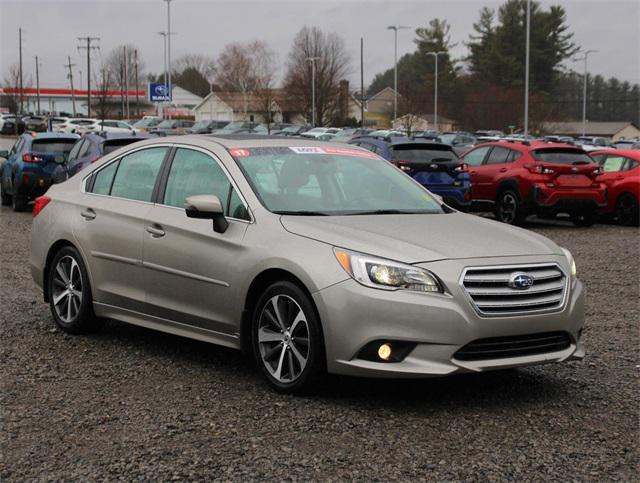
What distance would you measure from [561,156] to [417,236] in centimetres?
1274

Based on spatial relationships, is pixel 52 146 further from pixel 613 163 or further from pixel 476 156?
pixel 613 163

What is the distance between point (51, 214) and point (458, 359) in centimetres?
394

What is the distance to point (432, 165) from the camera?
16719 millimetres

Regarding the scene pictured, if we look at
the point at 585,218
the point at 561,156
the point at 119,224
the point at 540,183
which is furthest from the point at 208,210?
the point at 585,218

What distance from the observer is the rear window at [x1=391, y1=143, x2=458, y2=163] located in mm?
16938

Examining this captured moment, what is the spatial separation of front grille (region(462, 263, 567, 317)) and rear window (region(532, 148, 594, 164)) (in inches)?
492

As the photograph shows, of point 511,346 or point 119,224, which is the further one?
point 119,224

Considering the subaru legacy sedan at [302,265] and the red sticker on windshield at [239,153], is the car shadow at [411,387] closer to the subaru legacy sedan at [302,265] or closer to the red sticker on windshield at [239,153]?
the subaru legacy sedan at [302,265]

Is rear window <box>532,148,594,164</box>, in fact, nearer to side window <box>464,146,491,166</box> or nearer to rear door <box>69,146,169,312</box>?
side window <box>464,146,491,166</box>

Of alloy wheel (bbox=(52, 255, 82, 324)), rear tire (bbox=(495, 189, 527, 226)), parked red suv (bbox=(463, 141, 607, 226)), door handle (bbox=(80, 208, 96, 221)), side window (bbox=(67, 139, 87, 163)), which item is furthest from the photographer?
side window (bbox=(67, 139, 87, 163))

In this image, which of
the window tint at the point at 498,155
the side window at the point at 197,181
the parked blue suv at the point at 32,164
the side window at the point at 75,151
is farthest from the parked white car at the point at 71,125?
the side window at the point at 197,181

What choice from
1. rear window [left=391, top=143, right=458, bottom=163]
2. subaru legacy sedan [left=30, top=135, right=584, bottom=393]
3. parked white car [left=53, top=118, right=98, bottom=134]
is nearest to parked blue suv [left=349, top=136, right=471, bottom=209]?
rear window [left=391, top=143, right=458, bottom=163]

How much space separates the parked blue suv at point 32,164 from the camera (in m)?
19.3

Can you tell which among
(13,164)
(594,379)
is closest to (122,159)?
(594,379)
